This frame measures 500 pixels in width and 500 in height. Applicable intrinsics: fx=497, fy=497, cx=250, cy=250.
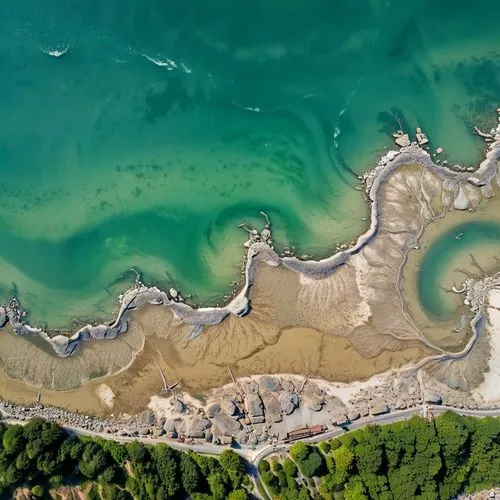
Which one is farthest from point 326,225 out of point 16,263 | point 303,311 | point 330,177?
point 16,263

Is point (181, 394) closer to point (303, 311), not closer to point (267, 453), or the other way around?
point (267, 453)

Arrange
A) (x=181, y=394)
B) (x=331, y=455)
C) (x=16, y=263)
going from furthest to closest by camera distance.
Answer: (x=16, y=263) < (x=181, y=394) < (x=331, y=455)

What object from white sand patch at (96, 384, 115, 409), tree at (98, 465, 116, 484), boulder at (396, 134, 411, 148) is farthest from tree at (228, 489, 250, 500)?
boulder at (396, 134, 411, 148)

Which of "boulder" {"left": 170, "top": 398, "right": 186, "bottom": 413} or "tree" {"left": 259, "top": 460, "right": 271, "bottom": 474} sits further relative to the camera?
"boulder" {"left": 170, "top": 398, "right": 186, "bottom": 413}

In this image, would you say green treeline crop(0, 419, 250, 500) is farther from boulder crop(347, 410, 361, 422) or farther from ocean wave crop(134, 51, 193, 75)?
ocean wave crop(134, 51, 193, 75)

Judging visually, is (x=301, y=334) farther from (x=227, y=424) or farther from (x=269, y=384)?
(x=227, y=424)
